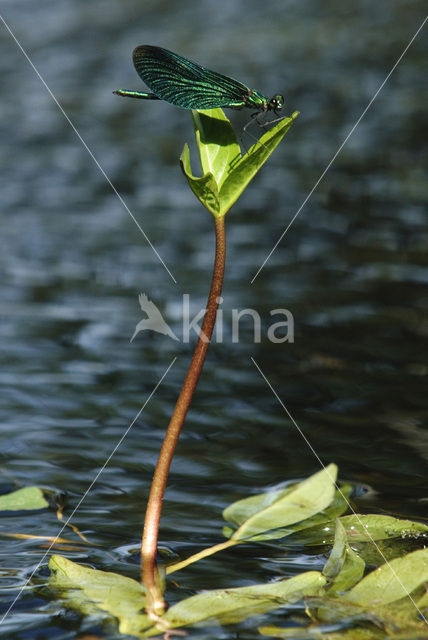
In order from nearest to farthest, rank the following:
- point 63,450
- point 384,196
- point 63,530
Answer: point 63,530 < point 63,450 < point 384,196

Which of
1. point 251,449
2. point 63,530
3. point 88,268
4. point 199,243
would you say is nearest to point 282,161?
point 199,243

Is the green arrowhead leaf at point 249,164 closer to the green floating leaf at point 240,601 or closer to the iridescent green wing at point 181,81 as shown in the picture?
the iridescent green wing at point 181,81

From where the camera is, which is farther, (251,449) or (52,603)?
(251,449)

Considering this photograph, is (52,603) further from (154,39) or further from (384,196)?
(154,39)

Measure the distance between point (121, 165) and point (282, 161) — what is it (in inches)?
36.6

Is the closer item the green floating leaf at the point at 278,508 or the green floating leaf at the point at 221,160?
the green floating leaf at the point at 221,160

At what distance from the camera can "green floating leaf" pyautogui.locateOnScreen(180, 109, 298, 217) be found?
3.36ft

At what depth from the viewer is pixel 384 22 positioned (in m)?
7.87

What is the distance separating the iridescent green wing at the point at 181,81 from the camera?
1.11 metres

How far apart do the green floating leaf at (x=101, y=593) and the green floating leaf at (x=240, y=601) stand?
36mm

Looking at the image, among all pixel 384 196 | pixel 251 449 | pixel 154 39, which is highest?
pixel 154 39
